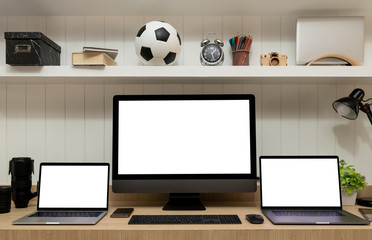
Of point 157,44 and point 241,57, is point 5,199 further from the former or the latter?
point 241,57

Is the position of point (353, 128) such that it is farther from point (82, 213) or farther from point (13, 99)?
point (13, 99)

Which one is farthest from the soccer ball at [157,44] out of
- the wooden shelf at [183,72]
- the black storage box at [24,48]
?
the black storage box at [24,48]

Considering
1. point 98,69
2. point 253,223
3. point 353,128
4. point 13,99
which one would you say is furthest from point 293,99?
point 13,99

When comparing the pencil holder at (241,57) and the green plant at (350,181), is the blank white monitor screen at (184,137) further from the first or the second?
the green plant at (350,181)

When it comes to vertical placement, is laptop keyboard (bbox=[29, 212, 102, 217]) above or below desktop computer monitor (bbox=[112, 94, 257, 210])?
below

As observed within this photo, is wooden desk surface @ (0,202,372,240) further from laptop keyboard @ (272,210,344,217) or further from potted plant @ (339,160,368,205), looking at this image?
potted plant @ (339,160,368,205)

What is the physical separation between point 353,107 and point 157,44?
98 cm

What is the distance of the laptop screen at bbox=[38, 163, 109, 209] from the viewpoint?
142cm

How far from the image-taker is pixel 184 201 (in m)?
1.52

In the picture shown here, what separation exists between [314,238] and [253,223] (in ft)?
0.73

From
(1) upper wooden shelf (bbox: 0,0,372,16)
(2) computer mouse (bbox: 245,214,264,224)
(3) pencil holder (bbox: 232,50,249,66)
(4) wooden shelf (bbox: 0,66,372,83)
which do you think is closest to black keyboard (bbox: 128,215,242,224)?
(2) computer mouse (bbox: 245,214,264,224)

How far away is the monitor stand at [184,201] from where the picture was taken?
1.46 m

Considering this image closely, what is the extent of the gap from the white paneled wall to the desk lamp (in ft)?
0.43

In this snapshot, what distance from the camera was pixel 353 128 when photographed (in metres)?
1.70
